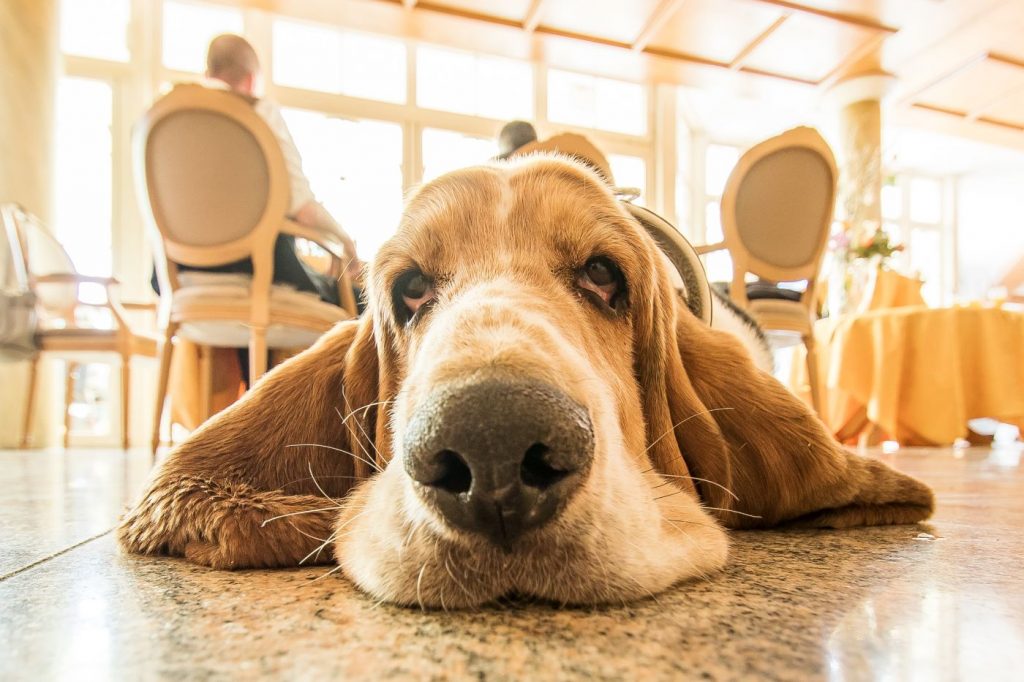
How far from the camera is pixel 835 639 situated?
105 cm

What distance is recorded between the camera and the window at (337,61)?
41.0 ft

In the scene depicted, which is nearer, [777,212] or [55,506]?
[55,506]

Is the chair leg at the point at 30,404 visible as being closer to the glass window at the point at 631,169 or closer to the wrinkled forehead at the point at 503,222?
the wrinkled forehead at the point at 503,222

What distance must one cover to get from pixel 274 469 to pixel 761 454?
1.27 meters

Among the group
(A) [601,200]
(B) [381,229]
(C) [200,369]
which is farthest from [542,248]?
(C) [200,369]

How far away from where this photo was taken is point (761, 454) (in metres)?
1.89

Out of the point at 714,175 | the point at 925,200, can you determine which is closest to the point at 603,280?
the point at 714,175

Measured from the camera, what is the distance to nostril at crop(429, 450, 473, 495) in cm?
102

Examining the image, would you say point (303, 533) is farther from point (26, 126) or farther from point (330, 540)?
point (26, 126)

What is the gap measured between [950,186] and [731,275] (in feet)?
68.0

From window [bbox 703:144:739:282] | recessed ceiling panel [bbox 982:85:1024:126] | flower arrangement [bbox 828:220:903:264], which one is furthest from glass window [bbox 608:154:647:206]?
recessed ceiling panel [bbox 982:85:1024:126]

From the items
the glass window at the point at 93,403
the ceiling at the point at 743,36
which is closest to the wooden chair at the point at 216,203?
the glass window at the point at 93,403

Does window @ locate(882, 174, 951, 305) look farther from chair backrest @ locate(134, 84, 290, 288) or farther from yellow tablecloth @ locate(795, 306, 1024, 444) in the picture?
chair backrest @ locate(134, 84, 290, 288)

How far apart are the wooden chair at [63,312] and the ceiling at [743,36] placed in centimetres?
567
